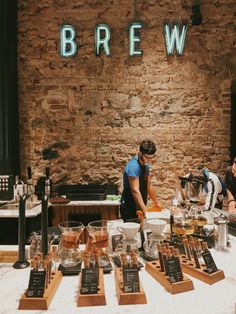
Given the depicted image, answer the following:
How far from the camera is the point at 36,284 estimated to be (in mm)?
1264

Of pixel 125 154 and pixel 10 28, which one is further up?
pixel 10 28

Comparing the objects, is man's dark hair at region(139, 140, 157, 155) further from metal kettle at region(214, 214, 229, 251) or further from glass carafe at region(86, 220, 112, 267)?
glass carafe at region(86, 220, 112, 267)

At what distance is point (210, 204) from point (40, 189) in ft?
8.06

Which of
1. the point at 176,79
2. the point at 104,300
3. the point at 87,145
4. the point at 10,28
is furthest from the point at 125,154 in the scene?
the point at 104,300

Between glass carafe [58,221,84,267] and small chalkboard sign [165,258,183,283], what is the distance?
466mm

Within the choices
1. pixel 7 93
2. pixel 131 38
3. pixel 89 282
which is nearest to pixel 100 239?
pixel 89 282

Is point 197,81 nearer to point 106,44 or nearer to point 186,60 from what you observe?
point 186,60

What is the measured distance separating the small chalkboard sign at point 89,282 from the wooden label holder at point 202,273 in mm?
456

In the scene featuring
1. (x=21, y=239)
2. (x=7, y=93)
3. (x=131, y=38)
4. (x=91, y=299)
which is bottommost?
(x=91, y=299)

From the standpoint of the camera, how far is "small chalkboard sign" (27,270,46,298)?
4.08 feet

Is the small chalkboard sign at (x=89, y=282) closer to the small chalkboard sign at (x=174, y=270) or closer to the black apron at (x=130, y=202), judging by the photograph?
the small chalkboard sign at (x=174, y=270)

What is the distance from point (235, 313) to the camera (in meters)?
1.16

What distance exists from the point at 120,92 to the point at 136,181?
1.78m

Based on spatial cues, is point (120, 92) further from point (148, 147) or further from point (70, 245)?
point (70, 245)
